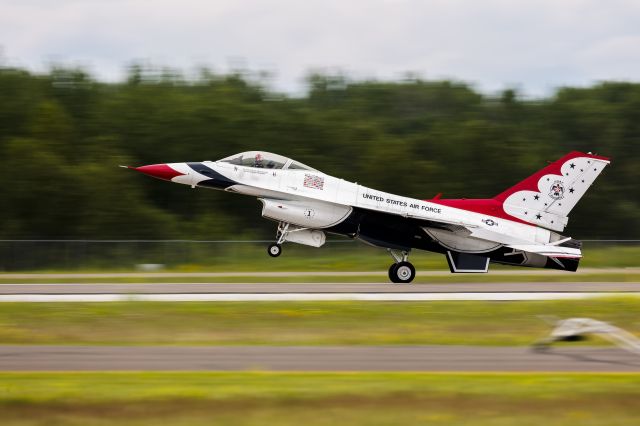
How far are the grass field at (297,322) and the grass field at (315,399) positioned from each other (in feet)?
12.4

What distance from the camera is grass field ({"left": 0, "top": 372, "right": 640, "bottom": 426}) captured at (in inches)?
408

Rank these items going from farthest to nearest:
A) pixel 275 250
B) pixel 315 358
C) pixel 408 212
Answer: pixel 408 212, pixel 275 250, pixel 315 358

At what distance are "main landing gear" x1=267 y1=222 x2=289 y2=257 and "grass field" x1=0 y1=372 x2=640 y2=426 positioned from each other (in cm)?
1418

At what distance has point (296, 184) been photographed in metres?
27.9

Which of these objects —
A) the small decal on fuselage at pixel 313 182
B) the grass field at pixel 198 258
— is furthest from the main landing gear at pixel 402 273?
the grass field at pixel 198 258

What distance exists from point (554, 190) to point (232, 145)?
95.6 ft

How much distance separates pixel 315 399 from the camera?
1105 cm

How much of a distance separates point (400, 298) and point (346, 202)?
5783mm

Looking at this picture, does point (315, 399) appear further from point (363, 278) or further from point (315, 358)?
point (363, 278)

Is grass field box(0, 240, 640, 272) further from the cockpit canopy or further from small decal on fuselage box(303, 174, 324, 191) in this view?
the cockpit canopy

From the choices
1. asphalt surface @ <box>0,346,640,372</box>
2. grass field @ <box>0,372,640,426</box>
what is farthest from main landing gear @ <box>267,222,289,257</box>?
grass field @ <box>0,372,640,426</box>

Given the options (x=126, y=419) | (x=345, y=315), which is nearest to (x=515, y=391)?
(x=126, y=419)

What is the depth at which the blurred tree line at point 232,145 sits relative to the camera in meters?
45.3

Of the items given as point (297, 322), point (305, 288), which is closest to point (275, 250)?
point (305, 288)
